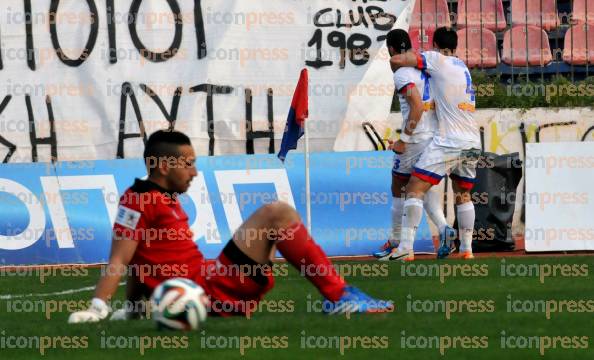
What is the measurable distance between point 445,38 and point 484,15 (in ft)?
21.1

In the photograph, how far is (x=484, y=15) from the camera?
18797 mm

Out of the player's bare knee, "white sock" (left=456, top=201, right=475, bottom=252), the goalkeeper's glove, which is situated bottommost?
"white sock" (left=456, top=201, right=475, bottom=252)

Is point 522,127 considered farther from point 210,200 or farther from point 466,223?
point 210,200

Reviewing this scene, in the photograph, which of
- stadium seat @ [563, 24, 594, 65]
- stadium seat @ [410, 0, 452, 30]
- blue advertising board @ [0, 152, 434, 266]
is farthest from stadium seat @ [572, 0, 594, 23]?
blue advertising board @ [0, 152, 434, 266]

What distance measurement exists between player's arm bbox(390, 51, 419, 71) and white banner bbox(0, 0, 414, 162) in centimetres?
257

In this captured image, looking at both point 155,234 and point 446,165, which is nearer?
point 155,234

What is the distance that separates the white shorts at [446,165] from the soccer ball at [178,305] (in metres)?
6.34

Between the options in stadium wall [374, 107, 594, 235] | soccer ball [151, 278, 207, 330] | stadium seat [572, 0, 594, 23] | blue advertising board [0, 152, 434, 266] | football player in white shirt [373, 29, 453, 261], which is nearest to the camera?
soccer ball [151, 278, 207, 330]

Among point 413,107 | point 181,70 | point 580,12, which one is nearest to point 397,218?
point 413,107

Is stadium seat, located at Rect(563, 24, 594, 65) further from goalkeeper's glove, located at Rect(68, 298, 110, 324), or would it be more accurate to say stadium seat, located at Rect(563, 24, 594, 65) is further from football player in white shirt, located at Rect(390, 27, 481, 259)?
goalkeeper's glove, located at Rect(68, 298, 110, 324)

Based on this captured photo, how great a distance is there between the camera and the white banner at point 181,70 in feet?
48.8

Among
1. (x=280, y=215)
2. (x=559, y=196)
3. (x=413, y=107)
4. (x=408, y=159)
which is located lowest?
(x=559, y=196)

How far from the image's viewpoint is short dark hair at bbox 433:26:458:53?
1255 cm

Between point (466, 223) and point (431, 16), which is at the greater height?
point (431, 16)
